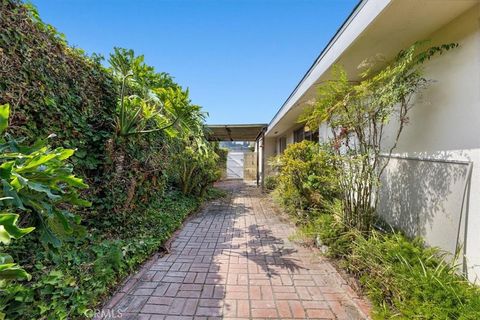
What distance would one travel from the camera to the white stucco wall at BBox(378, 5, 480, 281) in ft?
7.37

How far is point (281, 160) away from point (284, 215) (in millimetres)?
1494

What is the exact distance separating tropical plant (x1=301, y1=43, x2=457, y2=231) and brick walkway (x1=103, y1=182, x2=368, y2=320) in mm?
1114

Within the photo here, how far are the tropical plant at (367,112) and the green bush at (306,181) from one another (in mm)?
794

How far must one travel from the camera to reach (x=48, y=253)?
7.36 ft

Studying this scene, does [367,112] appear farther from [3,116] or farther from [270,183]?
[270,183]

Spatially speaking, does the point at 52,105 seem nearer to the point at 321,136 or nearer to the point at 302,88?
the point at 302,88

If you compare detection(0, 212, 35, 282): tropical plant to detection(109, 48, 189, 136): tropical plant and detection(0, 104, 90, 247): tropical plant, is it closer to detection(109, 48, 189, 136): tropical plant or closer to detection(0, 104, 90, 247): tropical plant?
detection(0, 104, 90, 247): tropical plant

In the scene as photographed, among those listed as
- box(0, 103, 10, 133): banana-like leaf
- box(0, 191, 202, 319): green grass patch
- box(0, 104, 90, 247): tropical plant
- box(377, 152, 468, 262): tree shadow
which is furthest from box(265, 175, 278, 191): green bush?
box(0, 103, 10, 133): banana-like leaf

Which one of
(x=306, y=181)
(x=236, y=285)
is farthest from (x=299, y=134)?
(x=236, y=285)

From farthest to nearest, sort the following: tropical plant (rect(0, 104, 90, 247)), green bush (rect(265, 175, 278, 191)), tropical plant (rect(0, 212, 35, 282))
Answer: green bush (rect(265, 175, 278, 191))
tropical plant (rect(0, 104, 90, 247))
tropical plant (rect(0, 212, 35, 282))

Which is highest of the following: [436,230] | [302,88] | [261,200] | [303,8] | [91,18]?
[303,8]

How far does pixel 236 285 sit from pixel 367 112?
9.36ft

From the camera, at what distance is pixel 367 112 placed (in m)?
3.13

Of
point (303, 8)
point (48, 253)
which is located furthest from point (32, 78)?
point (303, 8)
